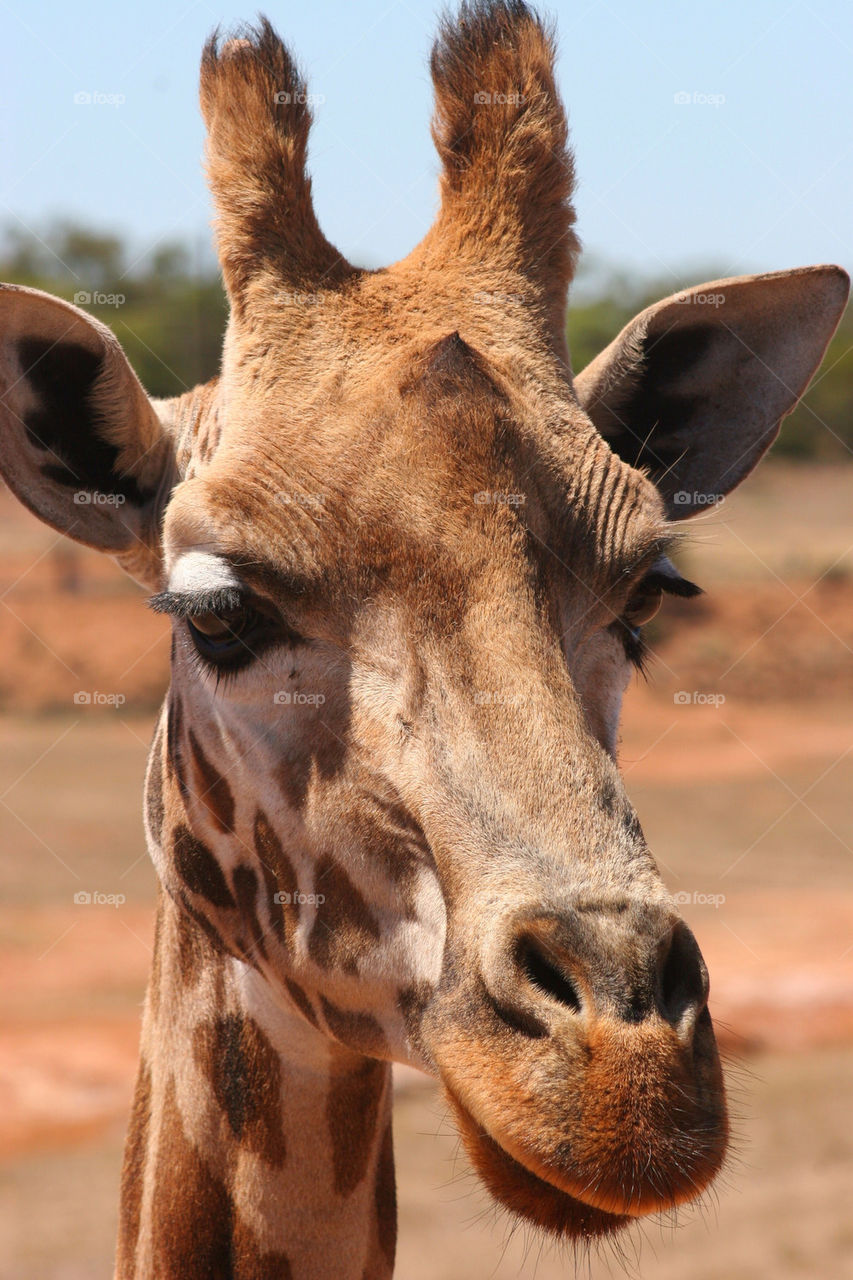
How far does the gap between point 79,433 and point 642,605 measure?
187 centimetres

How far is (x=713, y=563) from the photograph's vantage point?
37.5m

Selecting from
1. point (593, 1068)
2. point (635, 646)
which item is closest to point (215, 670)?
point (635, 646)

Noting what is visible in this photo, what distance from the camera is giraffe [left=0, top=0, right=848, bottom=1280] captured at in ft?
9.63

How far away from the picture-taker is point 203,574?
3.57 m

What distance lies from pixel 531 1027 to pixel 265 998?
1.36 metres

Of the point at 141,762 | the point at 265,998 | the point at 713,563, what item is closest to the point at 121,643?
the point at 141,762

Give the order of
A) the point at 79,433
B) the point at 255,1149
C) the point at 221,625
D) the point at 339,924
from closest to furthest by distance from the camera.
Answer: the point at 339,924 → the point at 221,625 → the point at 255,1149 → the point at 79,433

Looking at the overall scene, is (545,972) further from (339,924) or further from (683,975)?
(339,924)

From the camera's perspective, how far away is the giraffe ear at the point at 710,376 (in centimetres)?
449

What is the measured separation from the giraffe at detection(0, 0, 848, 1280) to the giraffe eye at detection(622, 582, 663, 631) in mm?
33

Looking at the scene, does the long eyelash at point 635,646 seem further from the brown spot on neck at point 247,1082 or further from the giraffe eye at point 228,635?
the brown spot on neck at point 247,1082

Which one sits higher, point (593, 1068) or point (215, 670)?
Answer: point (215, 670)

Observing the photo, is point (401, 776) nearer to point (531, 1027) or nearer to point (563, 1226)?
point (531, 1027)

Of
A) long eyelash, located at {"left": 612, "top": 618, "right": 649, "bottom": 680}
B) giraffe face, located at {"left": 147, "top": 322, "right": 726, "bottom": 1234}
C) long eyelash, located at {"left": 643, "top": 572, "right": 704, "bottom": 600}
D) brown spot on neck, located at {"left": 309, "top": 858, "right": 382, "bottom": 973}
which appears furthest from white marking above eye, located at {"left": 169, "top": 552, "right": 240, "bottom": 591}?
long eyelash, located at {"left": 643, "top": 572, "right": 704, "bottom": 600}
